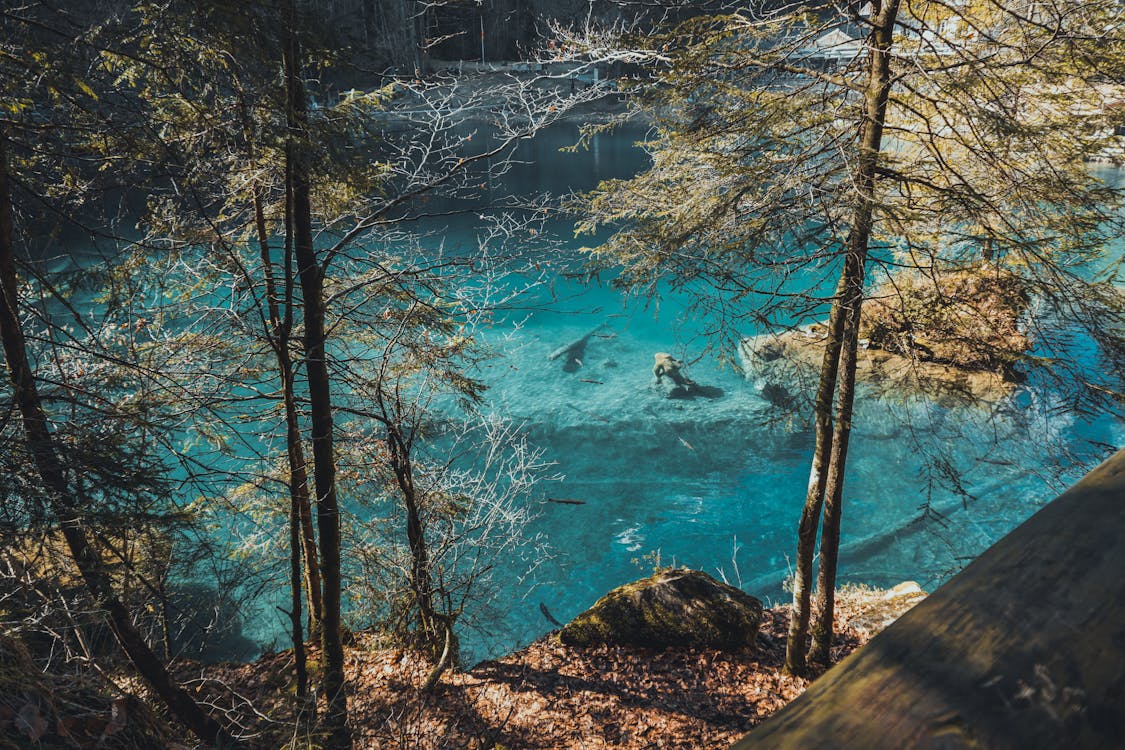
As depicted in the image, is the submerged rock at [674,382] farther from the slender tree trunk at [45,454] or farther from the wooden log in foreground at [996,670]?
the wooden log in foreground at [996,670]

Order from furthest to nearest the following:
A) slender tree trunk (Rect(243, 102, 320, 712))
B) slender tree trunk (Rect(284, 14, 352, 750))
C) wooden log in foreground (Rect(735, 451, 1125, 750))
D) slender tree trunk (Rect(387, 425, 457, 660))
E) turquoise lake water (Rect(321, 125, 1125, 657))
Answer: turquoise lake water (Rect(321, 125, 1125, 657)) < slender tree trunk (Rect(387, 425, 457, 660)) < slender tree trunk (Rect(243, 102, 320, 712)) < slender tree trunk (Rect(284, 14, 352, 750)) < wooden log in foreground (Rect(735, 451, 1125, 750))

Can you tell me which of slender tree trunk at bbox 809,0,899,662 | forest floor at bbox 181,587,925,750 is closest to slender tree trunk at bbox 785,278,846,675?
Result: slender tree trunk at bbox 809,0,899,662

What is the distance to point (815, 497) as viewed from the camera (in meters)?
6.45

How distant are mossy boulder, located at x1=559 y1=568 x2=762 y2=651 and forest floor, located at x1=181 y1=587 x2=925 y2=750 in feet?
0.48

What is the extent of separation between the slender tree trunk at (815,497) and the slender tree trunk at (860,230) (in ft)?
0.33

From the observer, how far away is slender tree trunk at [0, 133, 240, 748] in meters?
3.50

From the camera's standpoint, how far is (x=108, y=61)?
12.3ft

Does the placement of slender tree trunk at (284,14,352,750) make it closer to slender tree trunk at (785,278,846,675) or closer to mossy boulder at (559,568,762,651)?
mossy boulder at (559,568,762,651)

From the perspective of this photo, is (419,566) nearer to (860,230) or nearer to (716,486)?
(860,230)

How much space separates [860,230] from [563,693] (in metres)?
5.86

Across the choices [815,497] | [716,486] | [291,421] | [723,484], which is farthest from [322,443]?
[723,484]

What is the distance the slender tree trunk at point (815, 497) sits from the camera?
19.5 ft

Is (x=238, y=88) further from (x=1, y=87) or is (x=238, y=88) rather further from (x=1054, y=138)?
(x=1054, y=138)

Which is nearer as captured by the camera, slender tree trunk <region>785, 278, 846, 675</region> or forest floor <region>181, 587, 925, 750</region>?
slender tree trunk <region>785, 278, 846, 675</region>
